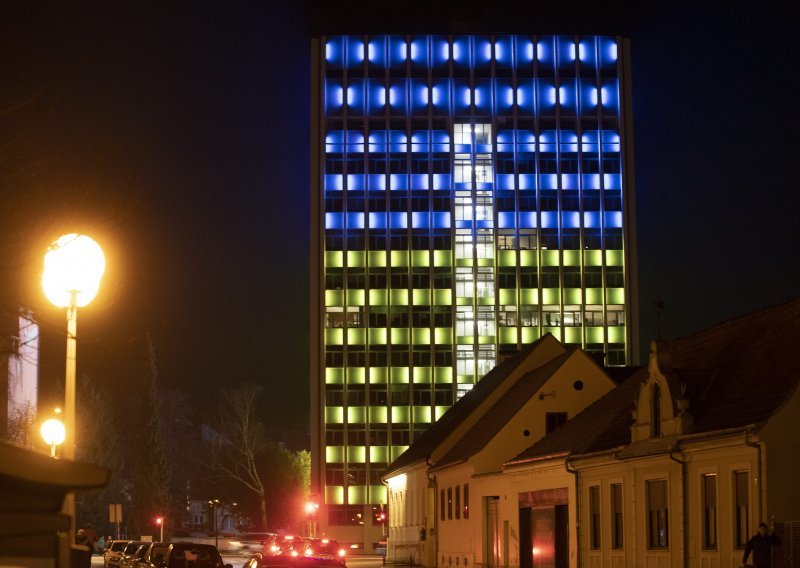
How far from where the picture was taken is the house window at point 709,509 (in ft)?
92.0

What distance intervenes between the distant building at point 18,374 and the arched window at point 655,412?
14424mm

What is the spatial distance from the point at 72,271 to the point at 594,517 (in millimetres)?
24454

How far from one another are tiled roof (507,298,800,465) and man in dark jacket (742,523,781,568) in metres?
2.40

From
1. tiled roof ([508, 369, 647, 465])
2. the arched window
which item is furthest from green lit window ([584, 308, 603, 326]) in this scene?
the arched window

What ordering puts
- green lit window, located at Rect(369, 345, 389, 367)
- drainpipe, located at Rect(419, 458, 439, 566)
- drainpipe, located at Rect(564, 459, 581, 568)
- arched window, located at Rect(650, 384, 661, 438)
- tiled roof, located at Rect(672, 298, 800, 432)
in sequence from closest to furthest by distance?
tiled roof, located at Rect(672, 298, 800, 432)
arched window, located at Rect(650, 384, 661, 438)
drainpipe, located at Rect(564, 459, 581, 568)
drainpipe, located at Rect(419, 458, 439, 566)
green lit window, located at Rect(369, 345, 389, 367)

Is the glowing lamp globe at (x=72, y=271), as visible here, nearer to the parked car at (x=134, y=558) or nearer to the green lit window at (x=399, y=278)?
the parked car at (x=134, y=558)

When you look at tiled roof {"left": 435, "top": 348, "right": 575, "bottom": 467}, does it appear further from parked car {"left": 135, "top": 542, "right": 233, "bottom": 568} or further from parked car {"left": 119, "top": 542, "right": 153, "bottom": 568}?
parked car {"left": 135, "top": 542, "right": 233, "bottom": 568}

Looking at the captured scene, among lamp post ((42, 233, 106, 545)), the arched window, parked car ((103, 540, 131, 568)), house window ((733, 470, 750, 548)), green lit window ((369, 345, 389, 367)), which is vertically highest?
green lit window ((369, 345, 389, 367))

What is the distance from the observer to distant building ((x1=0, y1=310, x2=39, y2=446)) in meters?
14.5

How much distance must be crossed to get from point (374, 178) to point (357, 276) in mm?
9450

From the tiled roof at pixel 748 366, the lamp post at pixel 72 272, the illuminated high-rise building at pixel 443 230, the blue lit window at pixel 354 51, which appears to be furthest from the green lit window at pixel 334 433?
the lamp post at pixel 72 272

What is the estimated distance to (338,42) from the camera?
127m

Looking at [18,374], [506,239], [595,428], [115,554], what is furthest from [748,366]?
[506,239]

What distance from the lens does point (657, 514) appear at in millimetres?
31125
